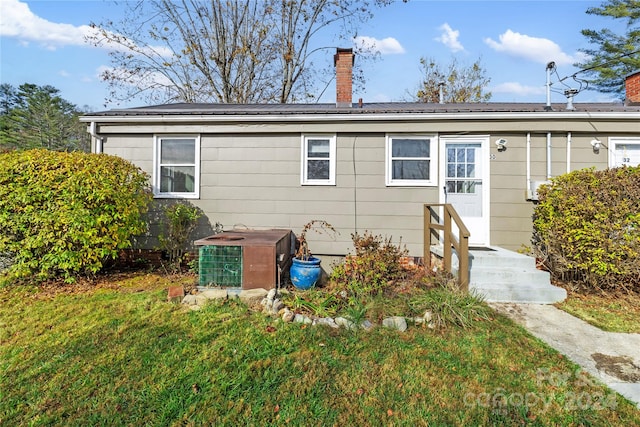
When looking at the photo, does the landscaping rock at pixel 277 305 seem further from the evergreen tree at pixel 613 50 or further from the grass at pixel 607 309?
the evergreen tree at pixel 613 50

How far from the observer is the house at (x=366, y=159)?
5.70 meters

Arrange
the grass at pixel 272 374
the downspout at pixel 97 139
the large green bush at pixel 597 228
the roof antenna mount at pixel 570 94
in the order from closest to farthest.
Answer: the grass at pixel 272 374 < the large green bush at pixel 597 228 < the downspout at pixel 97 139 < the roof antenna mount at pixel 570 94

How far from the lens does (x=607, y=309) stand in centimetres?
417

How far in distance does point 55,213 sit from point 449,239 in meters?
6.06

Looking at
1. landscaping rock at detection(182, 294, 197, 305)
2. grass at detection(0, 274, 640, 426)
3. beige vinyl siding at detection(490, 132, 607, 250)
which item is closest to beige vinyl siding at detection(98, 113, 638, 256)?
beige vinyl siding at detection(490, 132, 607, 250)

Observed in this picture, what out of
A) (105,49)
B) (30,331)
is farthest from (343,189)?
(105,49)

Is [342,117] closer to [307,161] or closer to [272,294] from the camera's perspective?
[307,161]

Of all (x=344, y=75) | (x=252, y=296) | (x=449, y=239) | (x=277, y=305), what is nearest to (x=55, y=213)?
(x=252, y=296)

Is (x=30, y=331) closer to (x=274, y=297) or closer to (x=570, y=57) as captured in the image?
(x=274, y=297)

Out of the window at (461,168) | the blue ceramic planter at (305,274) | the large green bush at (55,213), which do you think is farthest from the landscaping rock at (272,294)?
the window at (461,168)

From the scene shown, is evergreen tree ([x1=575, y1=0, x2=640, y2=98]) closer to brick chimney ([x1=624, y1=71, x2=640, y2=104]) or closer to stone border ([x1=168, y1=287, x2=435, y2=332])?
brick chimney ([x1=624, y1=71, x2=640, y2=104])

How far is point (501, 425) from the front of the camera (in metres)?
2.03

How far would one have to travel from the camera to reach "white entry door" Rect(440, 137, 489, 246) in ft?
19.4

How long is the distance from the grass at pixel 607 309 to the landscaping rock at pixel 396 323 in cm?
247
